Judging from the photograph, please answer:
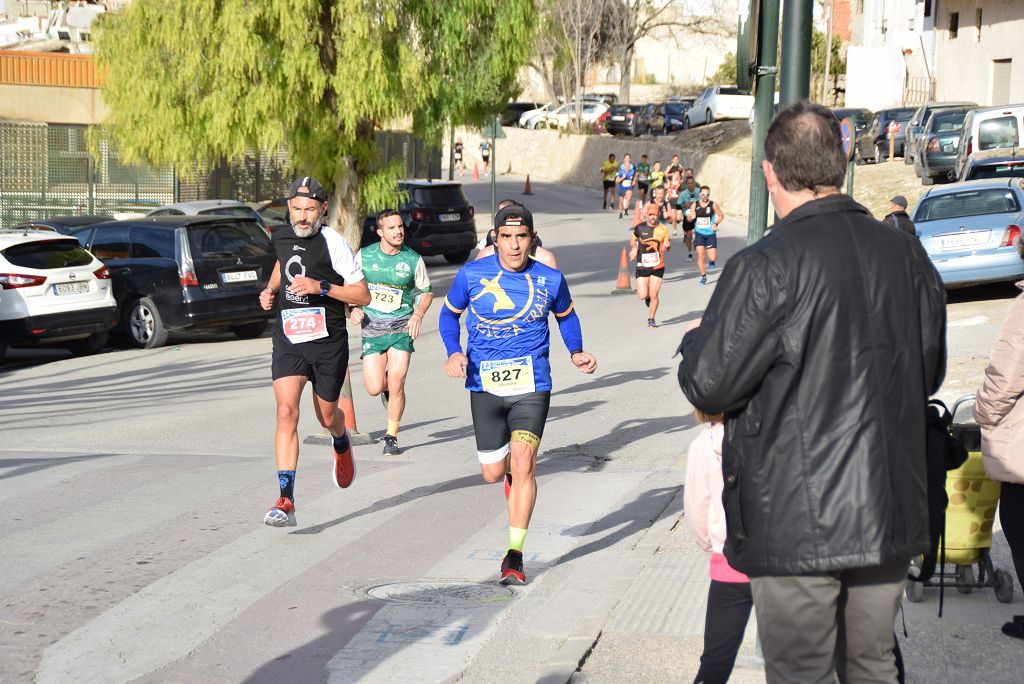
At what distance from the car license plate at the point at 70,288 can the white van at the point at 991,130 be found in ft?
62.9

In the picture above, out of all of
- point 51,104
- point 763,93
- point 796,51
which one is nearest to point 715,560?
point 796,51

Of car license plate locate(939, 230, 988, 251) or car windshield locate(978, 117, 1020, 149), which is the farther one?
car windshield locate(978, 117, 1020, 149)

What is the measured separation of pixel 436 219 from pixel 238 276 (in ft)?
33.7

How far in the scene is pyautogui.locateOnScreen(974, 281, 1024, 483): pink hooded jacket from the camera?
17.7 ft

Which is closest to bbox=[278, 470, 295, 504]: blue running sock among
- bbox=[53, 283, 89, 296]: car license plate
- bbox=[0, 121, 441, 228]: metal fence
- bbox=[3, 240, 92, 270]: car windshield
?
bbox=[53, 283, 89, 296]: car license plate

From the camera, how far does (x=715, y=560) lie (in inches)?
173

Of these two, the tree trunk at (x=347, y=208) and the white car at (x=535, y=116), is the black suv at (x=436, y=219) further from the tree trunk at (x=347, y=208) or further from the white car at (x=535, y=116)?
the white car at (x=535, y=116)

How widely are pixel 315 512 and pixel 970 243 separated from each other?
13192 millimetres

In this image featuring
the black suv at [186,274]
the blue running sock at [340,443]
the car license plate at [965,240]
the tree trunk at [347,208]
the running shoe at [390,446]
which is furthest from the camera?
the tree trunk at [347,208]

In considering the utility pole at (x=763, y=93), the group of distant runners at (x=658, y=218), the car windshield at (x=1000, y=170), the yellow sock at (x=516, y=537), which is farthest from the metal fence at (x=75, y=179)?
the utility pole at (x=763, y=93)

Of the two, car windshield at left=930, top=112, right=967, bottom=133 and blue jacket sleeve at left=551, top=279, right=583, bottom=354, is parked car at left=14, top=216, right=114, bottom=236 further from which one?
car windshield at left=930, top=112, right=967, bottom=133

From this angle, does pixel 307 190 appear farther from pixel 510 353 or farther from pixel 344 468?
pixel 510 353

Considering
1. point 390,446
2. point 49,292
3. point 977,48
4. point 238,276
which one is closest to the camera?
point 390,446

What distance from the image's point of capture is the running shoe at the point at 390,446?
10797 mm
